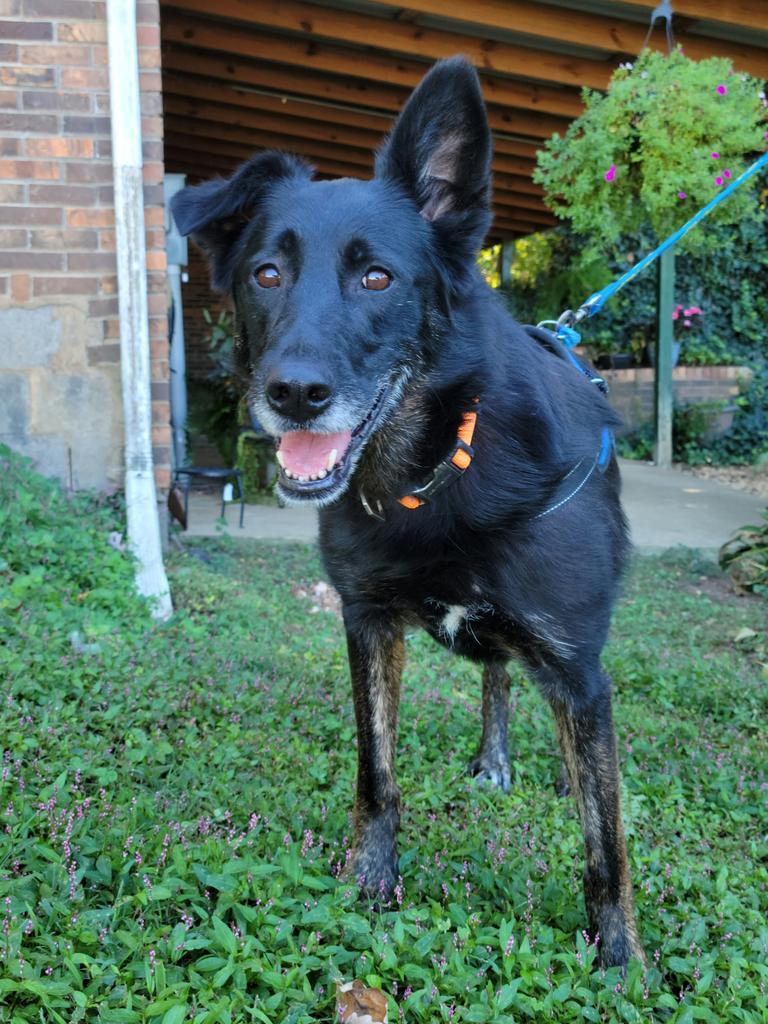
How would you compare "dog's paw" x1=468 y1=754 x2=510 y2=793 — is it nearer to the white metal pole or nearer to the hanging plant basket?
the white metal pole

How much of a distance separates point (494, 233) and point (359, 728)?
1208cm

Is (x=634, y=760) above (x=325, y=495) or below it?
below

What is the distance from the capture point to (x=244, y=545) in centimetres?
625

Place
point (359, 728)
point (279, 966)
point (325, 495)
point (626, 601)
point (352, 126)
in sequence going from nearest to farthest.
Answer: point (279, 966) < point (325, 495) < point (359, 728) < point (626, 601) < point (352, 126)

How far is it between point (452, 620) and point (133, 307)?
3.12 m

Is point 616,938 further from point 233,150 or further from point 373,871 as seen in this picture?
point 233,150

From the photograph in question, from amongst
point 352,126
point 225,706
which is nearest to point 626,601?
point 225,706

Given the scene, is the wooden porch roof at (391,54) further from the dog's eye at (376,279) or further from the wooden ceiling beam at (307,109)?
the dog's eye at (376,279)

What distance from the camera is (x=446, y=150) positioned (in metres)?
2.16

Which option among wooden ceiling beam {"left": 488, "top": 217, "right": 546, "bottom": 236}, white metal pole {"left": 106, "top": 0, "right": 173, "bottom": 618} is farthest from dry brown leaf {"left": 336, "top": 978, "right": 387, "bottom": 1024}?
wooden ceiling beam {"left": 488, "top": 217, "right": 546, "bottom": 236}

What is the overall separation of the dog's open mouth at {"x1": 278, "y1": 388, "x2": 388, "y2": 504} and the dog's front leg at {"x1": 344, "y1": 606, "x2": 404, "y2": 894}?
0.43 meters

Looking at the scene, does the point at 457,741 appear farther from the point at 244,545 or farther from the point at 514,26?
the point at 514,26

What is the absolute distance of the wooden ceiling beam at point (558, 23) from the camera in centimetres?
620

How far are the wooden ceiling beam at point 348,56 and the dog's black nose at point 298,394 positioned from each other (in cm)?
588
